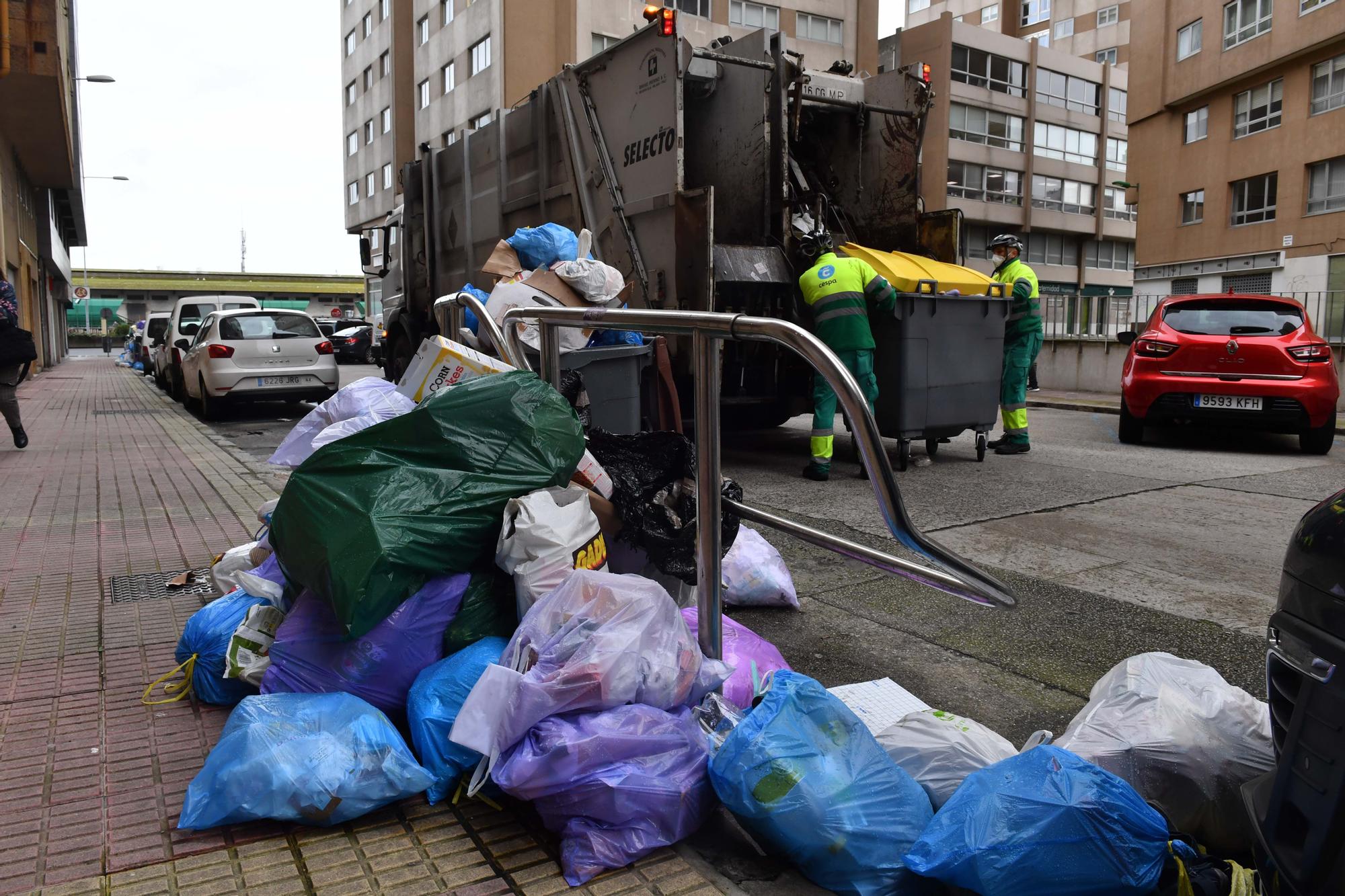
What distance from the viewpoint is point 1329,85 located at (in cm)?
2584

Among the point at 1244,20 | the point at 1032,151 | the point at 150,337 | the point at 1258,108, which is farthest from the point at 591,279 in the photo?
the point at 1032,151

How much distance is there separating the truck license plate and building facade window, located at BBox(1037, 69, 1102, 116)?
140 ft

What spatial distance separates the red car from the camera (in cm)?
873

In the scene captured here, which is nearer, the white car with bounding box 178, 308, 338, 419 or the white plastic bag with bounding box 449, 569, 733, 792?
the white plastic bag with bounding box 449, 569, 733, 792

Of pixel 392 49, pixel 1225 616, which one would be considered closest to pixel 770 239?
pixel 1225 616

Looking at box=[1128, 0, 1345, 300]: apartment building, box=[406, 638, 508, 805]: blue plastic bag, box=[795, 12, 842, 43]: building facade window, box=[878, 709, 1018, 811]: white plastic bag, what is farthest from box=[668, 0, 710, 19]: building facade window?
box=[878, 709, 1018, 811]: white plastic bag

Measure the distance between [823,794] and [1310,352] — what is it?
28.6 ft

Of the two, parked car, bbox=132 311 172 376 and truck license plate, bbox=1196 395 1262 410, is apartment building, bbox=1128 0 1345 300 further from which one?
parked car, bbox=132 311 172 376

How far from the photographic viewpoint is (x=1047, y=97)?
1863 inches

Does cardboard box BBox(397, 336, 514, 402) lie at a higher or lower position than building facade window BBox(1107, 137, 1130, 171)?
lower

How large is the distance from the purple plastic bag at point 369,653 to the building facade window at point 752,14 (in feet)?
121

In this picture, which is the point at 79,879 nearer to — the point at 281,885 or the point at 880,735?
the point at 281,885

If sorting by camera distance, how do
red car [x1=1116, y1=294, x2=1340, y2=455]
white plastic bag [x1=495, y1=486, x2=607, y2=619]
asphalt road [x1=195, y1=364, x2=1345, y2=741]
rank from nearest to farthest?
white plastic bag [x1=495, y1=486, x2=607, y2=619]
asphalt road [x1=195, y1=364, x2=1345, y2=741]
red car [x1=1116, y1=294, x2=1340, y2=455]

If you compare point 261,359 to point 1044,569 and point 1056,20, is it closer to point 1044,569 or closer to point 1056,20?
point 1044,569
